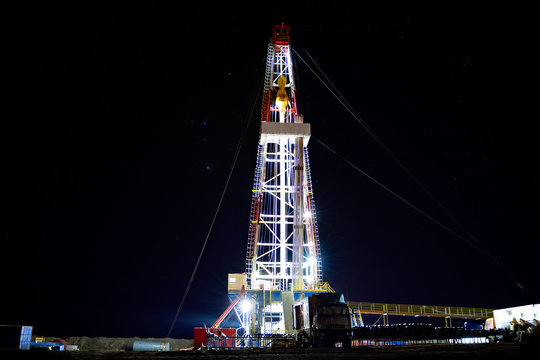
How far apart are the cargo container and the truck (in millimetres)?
13794

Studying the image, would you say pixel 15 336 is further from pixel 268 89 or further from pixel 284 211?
pixel 268 89

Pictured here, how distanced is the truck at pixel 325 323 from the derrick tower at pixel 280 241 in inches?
117

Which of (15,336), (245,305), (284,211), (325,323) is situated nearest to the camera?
(325,323)

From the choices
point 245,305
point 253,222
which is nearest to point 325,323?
point 245,305

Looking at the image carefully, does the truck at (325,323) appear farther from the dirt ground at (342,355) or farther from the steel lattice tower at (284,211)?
the dirt ground at (342,355)

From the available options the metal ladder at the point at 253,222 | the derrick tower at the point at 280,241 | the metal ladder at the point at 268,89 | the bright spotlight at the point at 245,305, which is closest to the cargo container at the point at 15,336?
the derrick tower at the point at 280,241

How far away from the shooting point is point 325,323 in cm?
1510

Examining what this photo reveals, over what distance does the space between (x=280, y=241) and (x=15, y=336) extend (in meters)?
14.2

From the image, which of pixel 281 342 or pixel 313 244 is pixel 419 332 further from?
pixel 313 244

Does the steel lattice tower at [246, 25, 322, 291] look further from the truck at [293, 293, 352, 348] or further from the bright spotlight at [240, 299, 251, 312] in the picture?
the truck at [293, 293, 352, 348]

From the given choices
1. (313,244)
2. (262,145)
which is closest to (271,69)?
(262,145)

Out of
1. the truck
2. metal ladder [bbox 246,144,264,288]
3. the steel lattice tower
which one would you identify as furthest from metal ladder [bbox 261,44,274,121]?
the truck

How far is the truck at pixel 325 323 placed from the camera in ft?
48.8

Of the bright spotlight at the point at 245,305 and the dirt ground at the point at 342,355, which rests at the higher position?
the bright spotlight at the point at 245,305
